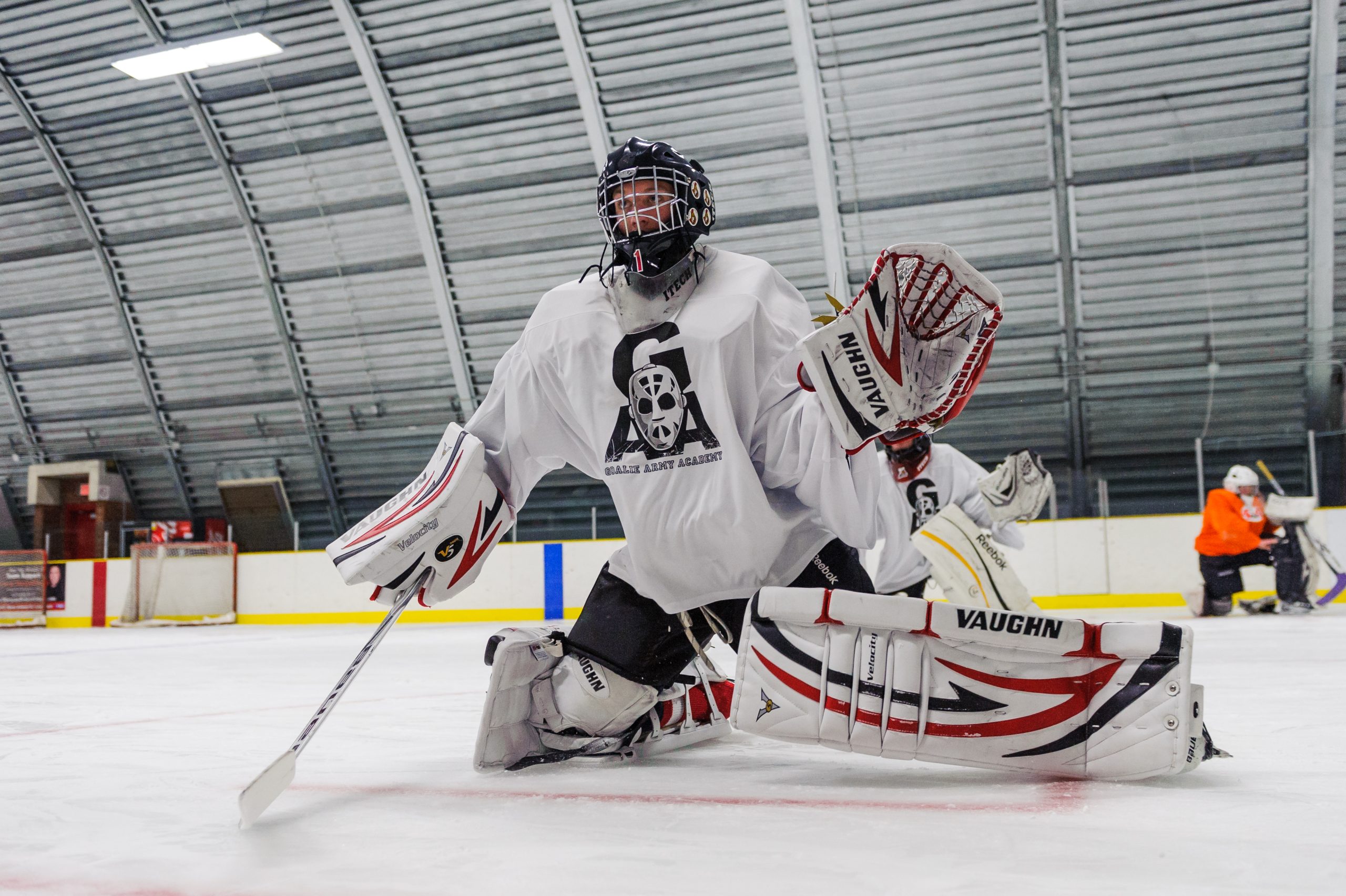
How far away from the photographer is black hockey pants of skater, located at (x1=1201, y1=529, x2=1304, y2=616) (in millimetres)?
8859

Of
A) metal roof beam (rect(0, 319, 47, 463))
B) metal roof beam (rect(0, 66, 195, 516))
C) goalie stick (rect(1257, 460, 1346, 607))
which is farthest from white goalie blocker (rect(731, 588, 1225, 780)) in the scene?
metal roof beam (rect(0, 319, 47, 463))

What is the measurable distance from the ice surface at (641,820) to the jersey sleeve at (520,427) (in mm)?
635

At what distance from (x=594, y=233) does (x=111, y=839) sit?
11.9 m

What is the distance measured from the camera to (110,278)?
579 inches

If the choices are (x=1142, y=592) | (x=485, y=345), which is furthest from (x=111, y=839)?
(x=485, y=345)

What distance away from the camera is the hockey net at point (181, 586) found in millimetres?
12266

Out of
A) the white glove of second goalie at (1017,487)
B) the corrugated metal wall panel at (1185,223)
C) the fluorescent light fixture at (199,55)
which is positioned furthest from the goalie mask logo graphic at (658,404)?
the fluorescent light fixture at (199,55)

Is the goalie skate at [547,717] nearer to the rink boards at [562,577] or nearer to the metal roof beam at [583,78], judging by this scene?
the rink boards at [562,577]

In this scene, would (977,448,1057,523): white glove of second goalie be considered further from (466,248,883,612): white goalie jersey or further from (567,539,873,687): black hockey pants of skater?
(466,248,883,612): white goalie jersey

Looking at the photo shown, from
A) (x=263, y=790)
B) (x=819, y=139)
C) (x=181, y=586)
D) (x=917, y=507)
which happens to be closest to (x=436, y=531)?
(x=263, y=790)

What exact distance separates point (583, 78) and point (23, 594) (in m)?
8.89

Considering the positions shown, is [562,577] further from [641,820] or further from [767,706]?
[641,820]

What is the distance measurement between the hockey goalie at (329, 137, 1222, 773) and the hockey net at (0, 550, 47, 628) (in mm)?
12454

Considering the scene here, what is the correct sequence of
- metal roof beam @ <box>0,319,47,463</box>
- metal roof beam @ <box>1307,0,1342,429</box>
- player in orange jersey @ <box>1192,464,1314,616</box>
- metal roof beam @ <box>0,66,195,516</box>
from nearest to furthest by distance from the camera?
player in orange jersey @ <box>1192,464,1314,616</box> → metal roof beam @ <box>1307,0,1342,429</box> → metal roof beam @ <box>0,66,195,516</box> → metal roof beam @ <box>0,319,47,463</box>
